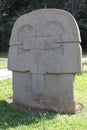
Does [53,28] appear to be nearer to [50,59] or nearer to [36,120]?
[50,59]

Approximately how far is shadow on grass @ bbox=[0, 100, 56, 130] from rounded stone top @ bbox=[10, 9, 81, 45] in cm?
127

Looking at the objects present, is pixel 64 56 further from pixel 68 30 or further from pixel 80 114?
pixel 80 114

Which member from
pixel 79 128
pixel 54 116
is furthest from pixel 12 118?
pixel 79 128

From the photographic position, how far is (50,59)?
5848 millimetres

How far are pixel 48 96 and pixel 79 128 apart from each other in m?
1.15

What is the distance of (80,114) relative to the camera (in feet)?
19.0

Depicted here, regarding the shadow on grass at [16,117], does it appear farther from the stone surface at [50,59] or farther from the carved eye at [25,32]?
the carved eye at [25,32]

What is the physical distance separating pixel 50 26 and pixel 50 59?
1.95 feet

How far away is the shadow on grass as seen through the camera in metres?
5.15

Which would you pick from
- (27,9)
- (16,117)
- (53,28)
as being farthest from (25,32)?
(27,9)

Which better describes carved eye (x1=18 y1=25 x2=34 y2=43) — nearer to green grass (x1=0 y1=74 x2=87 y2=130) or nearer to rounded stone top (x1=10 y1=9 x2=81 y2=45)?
rounded stone top (x1=10 y1=9 x2=81 y2=45)

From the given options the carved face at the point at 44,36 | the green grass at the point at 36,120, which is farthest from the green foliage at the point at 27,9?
the green grass at the point at 36,120

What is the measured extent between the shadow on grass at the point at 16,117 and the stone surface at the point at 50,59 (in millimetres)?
323

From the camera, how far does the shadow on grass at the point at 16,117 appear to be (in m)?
5.15
